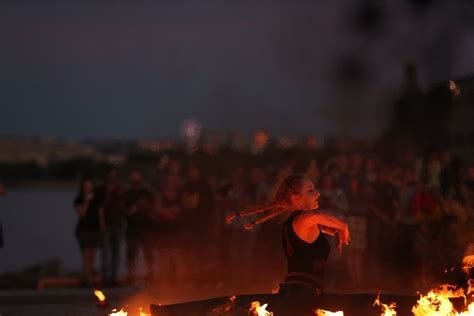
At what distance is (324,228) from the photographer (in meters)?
7.02

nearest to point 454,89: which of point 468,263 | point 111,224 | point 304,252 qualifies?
point 111,224

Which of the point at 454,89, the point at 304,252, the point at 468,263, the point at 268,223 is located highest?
the point at 454,89

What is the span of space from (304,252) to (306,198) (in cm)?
37

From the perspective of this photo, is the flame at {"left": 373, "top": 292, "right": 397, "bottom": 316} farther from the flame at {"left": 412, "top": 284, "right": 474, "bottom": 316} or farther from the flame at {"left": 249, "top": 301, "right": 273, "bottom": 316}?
the flame at {"left": 249, "top": 301, "right": 273, "bottom": 316}

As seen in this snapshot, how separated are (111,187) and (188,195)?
1.01 metres

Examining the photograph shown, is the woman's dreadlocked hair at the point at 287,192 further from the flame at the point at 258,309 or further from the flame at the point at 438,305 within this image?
the flame at the point at 438,305

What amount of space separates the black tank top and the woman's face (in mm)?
74

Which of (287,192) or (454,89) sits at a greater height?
(454,89)

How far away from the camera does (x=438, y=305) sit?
6.97 meters

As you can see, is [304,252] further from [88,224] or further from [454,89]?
[454,89]

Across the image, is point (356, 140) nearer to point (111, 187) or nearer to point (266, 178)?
point (266, 178)

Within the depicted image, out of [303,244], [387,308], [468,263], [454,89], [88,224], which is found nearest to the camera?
[387,308]

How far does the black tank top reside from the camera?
691 cm

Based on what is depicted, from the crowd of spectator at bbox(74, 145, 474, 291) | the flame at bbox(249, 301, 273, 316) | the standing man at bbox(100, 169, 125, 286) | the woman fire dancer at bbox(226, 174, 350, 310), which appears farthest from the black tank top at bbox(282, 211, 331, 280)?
the standing man at bbox(100, 169, 125, 286)
